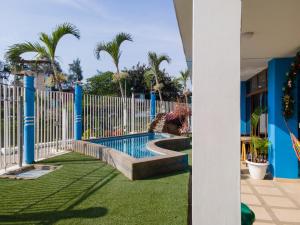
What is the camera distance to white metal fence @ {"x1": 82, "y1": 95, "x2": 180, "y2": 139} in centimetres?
1032

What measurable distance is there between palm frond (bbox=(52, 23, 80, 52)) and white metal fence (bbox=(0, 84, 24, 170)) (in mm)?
Answer: 4070

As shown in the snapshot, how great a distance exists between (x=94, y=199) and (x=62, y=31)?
7.63m

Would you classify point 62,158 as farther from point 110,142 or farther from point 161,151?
point 110,142

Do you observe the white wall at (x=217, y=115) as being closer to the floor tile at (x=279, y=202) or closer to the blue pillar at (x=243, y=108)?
the floor tile at (x=279, y=202)

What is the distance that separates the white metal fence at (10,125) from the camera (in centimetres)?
561

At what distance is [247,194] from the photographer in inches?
207

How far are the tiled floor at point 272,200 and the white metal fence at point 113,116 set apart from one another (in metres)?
6.11

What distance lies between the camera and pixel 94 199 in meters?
4.01

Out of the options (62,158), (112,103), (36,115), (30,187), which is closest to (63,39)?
(112,103)

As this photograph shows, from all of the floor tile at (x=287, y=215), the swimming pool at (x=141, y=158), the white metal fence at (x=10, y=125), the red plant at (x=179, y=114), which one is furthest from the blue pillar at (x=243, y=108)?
the white metal fence at (x=10, y=125)

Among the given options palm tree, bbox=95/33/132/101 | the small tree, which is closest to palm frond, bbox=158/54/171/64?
palm tree, bbox=95/33/132/101

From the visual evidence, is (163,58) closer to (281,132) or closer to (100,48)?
(100,48)

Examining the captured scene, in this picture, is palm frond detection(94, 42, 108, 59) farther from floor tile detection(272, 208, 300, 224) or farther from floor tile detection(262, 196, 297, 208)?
floor tile detection(272, 208, 300, 224)

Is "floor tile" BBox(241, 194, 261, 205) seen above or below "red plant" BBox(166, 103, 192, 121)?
below
